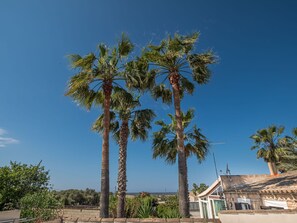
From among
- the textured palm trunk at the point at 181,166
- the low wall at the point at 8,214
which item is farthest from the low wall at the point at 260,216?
the low wall at the point at 8,214

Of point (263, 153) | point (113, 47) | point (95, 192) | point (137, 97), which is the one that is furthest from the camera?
point (95, 192)

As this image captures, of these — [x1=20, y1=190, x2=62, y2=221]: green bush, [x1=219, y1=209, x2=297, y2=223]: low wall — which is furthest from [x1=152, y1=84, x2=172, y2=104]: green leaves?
[x1=20, y1=190, x2=62, y2=221]: green bush

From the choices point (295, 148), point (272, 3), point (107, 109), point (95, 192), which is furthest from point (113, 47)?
point (95, 192)

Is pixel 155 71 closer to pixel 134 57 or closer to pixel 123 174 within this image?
pixel 134 57

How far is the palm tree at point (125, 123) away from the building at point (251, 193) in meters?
4.46

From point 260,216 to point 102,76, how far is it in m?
7.98

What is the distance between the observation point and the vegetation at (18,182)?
11.7 m

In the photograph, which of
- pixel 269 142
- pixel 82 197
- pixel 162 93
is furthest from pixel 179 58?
pixel 82 197

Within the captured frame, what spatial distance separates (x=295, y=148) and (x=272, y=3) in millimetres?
8073

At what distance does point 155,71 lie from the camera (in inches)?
396

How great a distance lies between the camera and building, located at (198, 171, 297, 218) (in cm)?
919

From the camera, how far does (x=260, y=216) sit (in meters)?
4.25

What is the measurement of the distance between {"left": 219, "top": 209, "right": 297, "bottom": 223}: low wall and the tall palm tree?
16.4ft

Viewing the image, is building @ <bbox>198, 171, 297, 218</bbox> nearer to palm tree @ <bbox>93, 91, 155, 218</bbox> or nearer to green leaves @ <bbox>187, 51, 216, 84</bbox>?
palm tree @ <bbox>93, 91, 155, 218</bbox>
